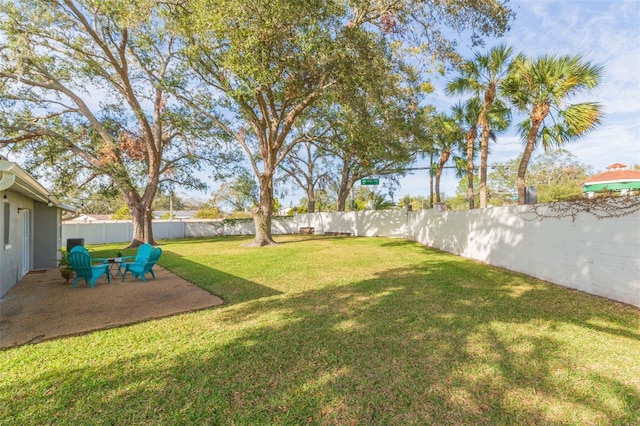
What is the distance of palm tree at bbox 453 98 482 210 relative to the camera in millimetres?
13164

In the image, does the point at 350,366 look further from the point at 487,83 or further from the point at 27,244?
the point at 487,83

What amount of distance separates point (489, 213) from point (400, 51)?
6750 mm

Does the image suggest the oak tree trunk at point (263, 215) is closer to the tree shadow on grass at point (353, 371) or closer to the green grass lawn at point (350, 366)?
the green grass lawn at point (350, 366)

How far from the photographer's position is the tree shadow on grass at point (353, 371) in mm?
2434

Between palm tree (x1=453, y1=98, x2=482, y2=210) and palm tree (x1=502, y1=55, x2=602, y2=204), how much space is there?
288cm

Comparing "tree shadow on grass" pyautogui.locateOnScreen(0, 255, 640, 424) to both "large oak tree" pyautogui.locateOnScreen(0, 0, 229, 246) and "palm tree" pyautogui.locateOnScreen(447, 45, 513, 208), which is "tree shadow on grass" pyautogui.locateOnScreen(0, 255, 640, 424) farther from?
"large oak tree" pyautogui.locateOnScreen(0, 0, 229, 246)

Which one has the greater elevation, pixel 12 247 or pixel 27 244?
pixel 12 247

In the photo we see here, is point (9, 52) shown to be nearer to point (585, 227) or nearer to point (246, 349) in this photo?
point (246, 349)

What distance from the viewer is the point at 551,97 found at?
29.3ft

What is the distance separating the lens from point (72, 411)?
2467 mm

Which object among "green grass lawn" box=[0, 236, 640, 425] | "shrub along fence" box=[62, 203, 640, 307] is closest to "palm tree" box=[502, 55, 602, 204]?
"shrub along fence" box=[62, 203, 640, 307]

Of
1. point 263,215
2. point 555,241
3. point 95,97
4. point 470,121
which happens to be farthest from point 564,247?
point 95,97

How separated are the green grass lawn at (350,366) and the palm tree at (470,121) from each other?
29.4ft

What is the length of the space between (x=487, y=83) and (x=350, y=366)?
470 inches
